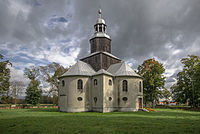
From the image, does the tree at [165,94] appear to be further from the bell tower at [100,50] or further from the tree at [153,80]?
the bell tower at [100,50]

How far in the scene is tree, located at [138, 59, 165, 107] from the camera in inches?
1395

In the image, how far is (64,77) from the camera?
83.5ft

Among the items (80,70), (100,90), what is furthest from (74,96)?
(80,70)

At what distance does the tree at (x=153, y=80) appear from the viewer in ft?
116

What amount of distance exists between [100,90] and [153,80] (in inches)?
679

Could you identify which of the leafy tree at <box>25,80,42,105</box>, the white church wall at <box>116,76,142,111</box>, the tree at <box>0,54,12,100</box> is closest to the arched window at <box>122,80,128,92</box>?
the white church wall at <box>116,76,142,111</box>

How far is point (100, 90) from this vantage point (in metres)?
23.7

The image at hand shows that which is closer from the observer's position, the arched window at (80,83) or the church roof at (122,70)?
the arched window at (80,83)

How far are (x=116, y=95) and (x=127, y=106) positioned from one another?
2612mm

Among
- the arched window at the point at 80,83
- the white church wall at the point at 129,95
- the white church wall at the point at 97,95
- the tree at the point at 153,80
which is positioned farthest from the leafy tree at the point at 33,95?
the tree at the point at 153,80

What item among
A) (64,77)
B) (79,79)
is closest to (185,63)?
(79,79)

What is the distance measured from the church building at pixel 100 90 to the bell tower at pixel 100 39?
2.98 metres

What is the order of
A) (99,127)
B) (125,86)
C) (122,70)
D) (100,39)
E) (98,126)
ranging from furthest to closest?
(100,39)
(122,70)
(125,86)
(98,126)
(99,127)

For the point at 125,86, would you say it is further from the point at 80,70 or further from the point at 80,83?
the point at 80,70
